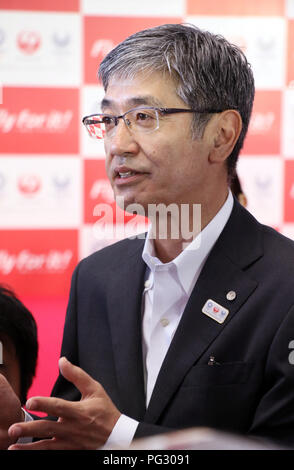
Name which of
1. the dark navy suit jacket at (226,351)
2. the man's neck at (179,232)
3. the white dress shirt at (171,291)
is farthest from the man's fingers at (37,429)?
the man's neck at (179,232)

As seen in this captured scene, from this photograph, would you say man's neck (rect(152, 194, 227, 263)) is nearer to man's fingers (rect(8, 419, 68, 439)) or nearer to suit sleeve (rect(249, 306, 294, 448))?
suit sleeve (rect(249, 306, 294, 448))

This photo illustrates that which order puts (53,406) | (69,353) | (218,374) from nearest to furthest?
1. (53,406)
2. (218,374)
3. (69,353)

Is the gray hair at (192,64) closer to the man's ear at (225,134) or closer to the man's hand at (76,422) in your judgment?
the man's ear at (225,134)

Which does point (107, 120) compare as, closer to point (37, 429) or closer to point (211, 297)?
point (211, 297)

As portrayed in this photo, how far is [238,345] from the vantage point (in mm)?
1129

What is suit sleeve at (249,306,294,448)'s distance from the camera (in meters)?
1.05

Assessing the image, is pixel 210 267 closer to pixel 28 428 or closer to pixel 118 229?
pixel 28 428

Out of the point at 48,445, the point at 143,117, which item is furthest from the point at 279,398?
the point at 143,117

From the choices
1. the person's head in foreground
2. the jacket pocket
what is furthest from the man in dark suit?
the person's head in foreground

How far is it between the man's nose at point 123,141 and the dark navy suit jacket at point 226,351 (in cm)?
28

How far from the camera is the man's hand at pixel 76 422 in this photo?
38.5 inches

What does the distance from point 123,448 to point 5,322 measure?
1.80 ft

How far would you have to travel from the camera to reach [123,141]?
1231 mm

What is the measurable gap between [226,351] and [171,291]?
21cm
